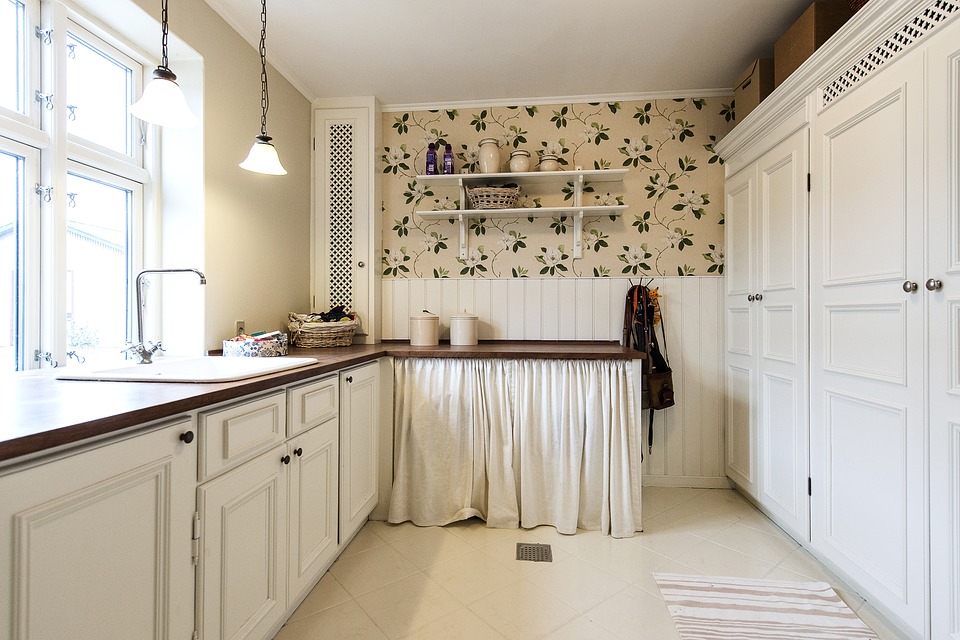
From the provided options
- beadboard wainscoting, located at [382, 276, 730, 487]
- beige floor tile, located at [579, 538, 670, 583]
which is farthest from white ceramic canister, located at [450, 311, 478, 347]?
beige floor tile, located at [579, 538, 670, 583]

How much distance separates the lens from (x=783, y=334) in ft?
6.92

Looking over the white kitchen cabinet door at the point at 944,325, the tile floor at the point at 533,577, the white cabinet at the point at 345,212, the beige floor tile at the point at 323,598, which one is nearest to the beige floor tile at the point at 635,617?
the tile floor at the point at 533,577

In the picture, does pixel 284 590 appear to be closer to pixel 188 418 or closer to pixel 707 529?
pixel 188 418

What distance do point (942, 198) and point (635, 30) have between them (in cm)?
145

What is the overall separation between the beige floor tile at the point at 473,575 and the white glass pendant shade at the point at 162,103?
186cm

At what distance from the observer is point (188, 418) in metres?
1.08

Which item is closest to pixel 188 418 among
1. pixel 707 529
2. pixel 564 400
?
pixel 564 400

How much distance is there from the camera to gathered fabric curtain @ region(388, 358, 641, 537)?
222 centimetres

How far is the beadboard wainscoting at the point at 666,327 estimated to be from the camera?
2756 mm

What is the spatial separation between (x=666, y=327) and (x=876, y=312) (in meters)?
1.26

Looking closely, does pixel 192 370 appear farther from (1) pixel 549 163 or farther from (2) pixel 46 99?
(1) pixel 549 163

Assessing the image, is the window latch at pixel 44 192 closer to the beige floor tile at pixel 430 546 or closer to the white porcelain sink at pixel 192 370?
the white porcelain sink at pixel 192 370

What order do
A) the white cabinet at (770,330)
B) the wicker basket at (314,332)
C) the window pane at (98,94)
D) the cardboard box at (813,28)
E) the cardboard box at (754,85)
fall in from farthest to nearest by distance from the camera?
the wicker basket at (314,332) → the cardboard box at (754,85) → the white cabinet at (770,330) → the cardboard box at (813,28) → the window pane at (98,94)

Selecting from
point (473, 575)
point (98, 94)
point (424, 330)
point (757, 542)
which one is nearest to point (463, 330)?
point (424, 330)
